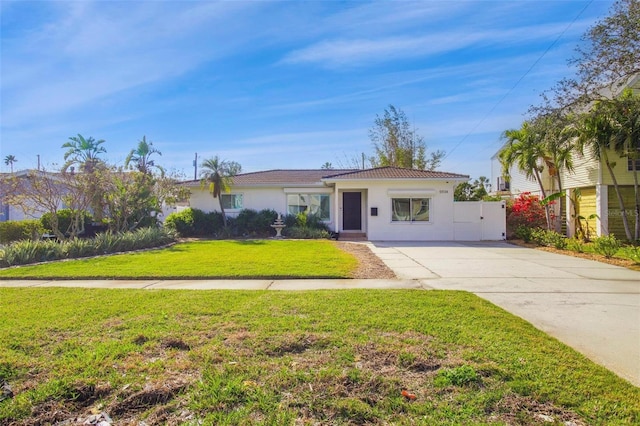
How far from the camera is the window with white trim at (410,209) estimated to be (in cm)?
1862

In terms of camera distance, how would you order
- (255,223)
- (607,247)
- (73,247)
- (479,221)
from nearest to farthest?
(607,247)
(73,247)
(479,221)
(255,223)

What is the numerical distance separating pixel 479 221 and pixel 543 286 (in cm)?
1163

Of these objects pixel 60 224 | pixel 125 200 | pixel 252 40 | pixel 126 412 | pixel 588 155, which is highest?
pixel 252 40

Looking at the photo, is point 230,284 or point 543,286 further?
point 230,284

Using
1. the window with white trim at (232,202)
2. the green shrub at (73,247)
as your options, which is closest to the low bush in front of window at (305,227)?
the window with white trim at (232,202)

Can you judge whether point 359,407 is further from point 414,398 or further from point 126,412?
point 126,412

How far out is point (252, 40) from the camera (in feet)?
37.1

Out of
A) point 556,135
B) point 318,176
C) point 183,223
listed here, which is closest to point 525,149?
point 556,135

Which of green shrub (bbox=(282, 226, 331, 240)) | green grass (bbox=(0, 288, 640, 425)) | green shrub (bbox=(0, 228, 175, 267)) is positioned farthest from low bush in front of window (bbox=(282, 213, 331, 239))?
green grass (bbox=(0, 288, 640, 425))

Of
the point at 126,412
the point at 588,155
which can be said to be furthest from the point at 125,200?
the point at 588,155

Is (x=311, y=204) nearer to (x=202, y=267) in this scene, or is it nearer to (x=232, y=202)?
(x=232, y=202)

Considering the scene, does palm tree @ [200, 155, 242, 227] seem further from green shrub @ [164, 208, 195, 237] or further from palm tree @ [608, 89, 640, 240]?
palm tree @ [608, 89, 640, 240]

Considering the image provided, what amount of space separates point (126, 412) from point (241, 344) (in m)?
1.37

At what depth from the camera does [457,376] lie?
10.9 feet
